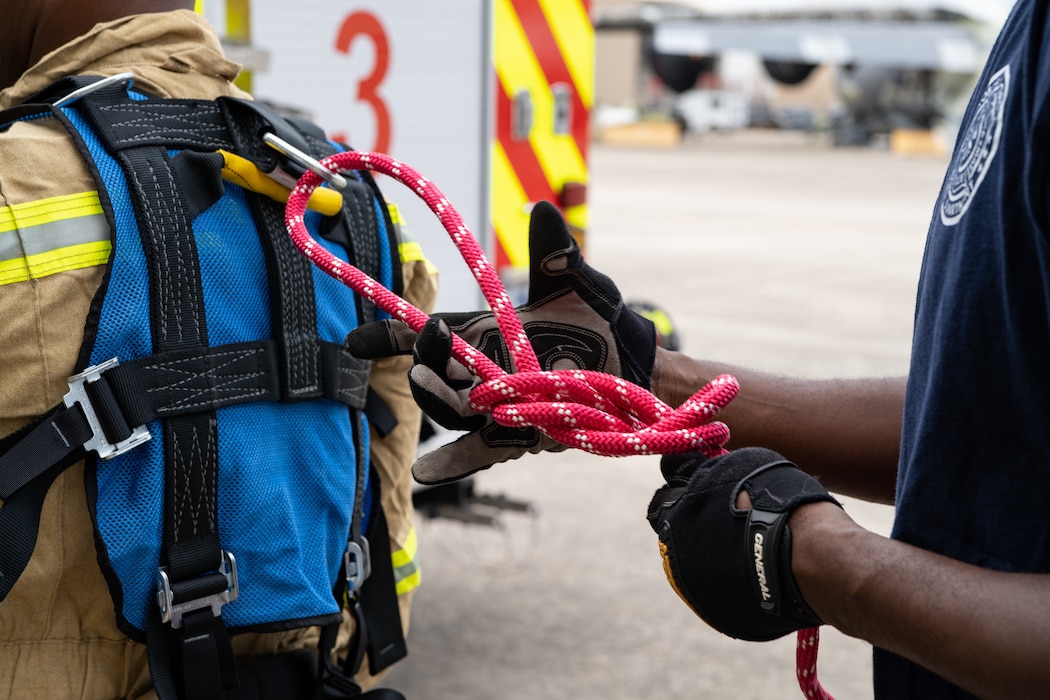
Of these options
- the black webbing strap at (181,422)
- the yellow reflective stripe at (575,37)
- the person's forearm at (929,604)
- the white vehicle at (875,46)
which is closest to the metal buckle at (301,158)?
the black webbing strap at (181,422)

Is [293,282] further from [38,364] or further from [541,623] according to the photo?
[541,623]

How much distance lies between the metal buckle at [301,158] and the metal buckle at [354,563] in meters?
0.46

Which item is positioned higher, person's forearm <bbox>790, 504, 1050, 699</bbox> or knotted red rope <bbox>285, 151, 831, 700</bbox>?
knotted red rope <bbox>285, 151, 831, 700</bbox>

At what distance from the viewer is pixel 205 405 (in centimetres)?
128

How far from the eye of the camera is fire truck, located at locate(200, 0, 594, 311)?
2.74 metres

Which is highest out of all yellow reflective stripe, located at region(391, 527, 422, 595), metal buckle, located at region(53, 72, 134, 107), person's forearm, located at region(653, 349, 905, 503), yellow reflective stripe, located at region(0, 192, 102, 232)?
metal buckle, located at region(53, 72, 134, 107)

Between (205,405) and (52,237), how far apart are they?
0.23 meters

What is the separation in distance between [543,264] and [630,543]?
256cm

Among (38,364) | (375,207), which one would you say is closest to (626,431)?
(375,207)

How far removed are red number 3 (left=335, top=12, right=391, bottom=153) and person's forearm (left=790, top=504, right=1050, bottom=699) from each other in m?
2.08

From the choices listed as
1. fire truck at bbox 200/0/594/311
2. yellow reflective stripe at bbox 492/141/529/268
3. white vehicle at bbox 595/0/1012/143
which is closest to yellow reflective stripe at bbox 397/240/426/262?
fire truck at bbox 200/0/594/311

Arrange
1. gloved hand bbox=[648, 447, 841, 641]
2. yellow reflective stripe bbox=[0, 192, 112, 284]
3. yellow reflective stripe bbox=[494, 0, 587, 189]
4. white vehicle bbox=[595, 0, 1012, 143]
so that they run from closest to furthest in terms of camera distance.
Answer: gloved hand bbox=[648, 447, 841, 641]
yellow reflective stripe bbox=[0, 192, 112, 284]
yellow reflective stripe bbox=[494, 0, 587, 189]
white vehicle bbox=[595, 0, 1012, 143]

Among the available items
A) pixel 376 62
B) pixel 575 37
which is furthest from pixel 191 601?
pixel 575 37

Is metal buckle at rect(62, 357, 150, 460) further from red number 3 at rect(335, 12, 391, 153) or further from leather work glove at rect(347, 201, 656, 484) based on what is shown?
red number 3 at rect(335, 12, 391, 153)
